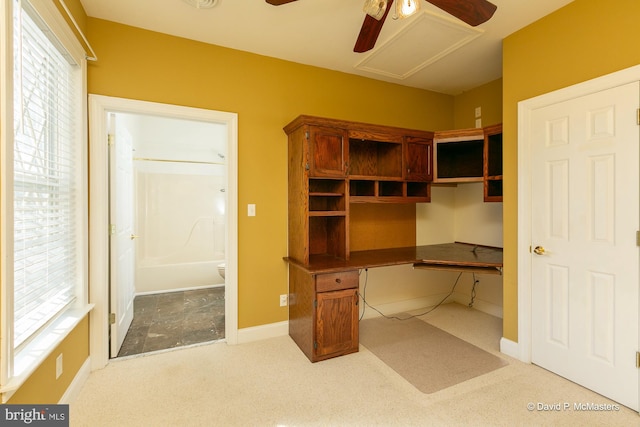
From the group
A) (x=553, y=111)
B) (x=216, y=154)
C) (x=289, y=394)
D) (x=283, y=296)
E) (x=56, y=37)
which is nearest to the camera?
(x=56, y=37)

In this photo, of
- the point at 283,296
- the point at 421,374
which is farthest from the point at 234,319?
the point at 421,374

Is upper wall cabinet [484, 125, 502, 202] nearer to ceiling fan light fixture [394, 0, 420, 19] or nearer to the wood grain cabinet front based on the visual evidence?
the wood grain cabinet front

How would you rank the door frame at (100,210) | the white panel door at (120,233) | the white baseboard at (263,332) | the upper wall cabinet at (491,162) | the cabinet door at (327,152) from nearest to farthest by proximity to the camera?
1. the door frame at (100,210)
2. the white panel door at (120,233)
3. the cabinet door at (327,152)
4. the white baseboard at (263,332)
5. the upper wall cabinet at (491,162)

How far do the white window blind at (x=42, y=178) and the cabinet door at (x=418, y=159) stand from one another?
270 cm

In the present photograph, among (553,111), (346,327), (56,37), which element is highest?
(56,37)

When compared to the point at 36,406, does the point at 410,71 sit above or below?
above

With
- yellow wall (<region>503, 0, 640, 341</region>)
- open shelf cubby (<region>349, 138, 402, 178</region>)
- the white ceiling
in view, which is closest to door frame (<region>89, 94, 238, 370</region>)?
the white ceiling

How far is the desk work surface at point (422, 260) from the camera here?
2.49 m

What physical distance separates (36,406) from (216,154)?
3984 millimetres

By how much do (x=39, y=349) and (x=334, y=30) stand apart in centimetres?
276

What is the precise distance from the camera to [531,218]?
229 cm

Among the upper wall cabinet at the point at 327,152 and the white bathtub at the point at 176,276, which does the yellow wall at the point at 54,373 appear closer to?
the upper wall cabinet at the point at 327,152

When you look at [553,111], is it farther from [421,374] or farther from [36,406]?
[36,406]

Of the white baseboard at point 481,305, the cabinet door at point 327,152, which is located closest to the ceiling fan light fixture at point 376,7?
the cabinet door at point 327,152
